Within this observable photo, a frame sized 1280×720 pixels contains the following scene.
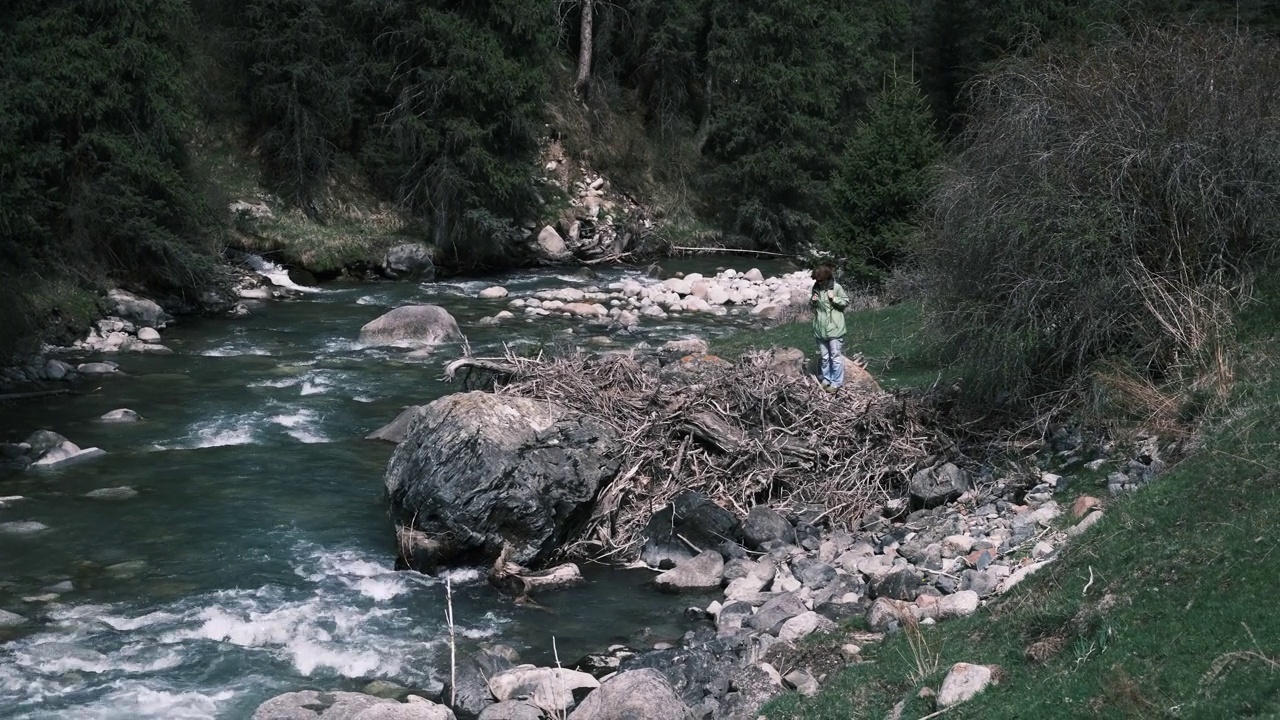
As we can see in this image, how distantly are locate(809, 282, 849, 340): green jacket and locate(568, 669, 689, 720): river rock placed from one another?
6.50 meters

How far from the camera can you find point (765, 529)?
459 inches

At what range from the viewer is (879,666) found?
7.66m

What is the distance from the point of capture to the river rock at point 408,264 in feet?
102

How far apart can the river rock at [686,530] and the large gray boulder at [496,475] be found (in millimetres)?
784

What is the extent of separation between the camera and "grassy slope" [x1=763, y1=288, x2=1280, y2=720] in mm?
5777

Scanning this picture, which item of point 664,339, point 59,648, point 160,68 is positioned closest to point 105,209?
point 160,68

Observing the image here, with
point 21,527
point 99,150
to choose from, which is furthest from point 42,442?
point 99,150

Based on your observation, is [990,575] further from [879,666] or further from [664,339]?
[664,339]

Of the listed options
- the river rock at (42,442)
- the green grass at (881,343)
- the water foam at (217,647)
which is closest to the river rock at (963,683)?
the water foam at (217,647)

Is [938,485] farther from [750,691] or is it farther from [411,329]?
[411,329]

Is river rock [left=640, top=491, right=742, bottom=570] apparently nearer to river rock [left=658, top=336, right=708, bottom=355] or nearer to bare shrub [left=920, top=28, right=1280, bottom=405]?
bare shrub [left=920, top=28, right=1280, bottom=405]

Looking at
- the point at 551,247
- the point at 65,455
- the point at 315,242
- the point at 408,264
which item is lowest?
the point at 551,247

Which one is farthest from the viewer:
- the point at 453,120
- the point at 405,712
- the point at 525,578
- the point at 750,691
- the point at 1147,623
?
the point at 453,120

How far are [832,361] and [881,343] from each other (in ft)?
11.5
